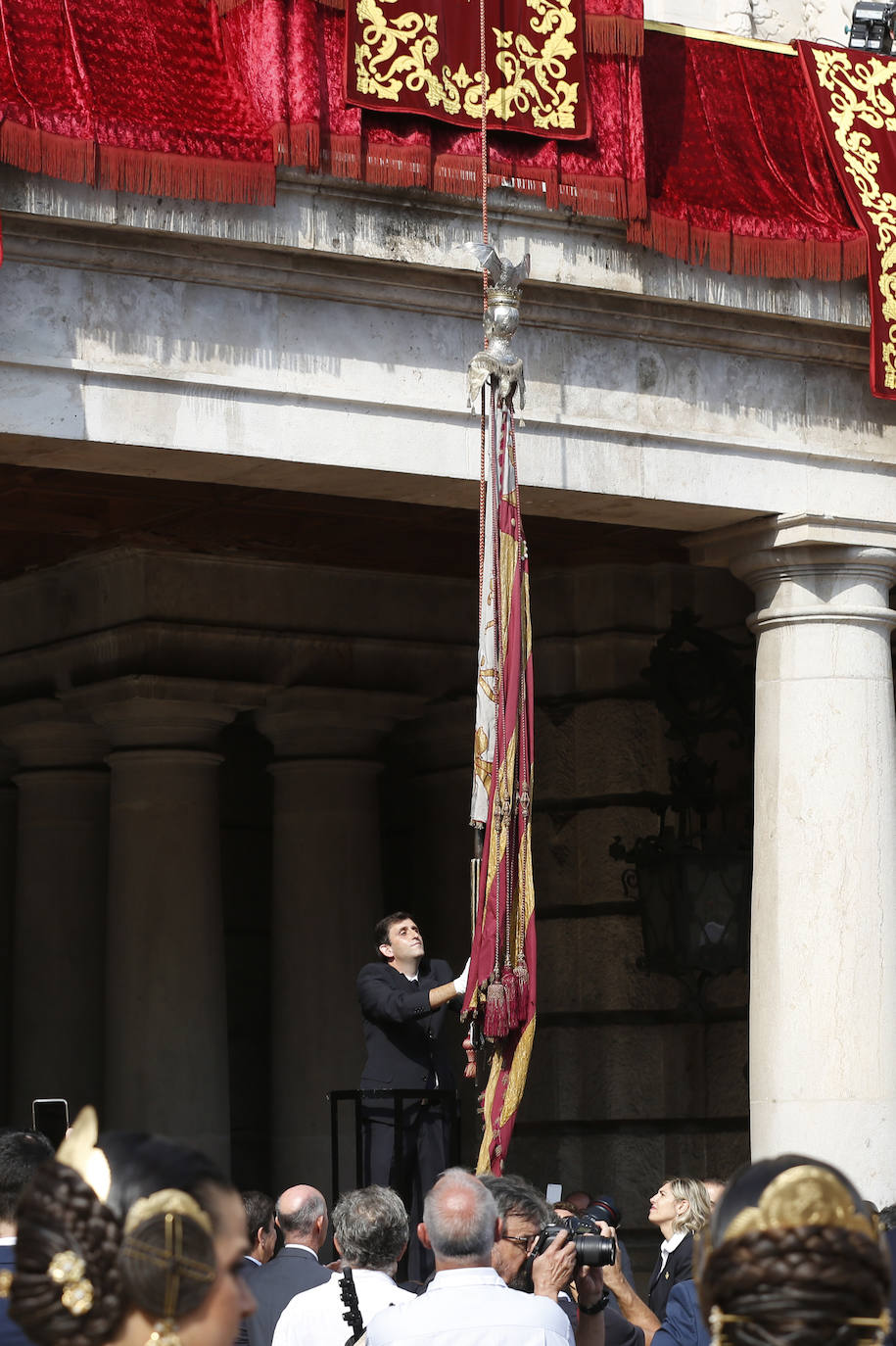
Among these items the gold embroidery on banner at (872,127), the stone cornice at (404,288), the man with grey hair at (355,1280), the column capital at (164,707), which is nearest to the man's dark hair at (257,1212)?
the man with grey hair at (355,1280)

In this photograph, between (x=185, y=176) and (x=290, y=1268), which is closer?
(x=290, y=1268)

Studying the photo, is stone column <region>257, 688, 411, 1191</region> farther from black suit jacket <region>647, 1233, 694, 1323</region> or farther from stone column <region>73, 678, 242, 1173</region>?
black suit jacket <region>647, 1233, 694, 1323</region>

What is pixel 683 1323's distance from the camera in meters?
6.68

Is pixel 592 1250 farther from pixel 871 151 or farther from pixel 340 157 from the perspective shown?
pixel 871 151

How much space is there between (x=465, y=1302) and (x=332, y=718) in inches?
384

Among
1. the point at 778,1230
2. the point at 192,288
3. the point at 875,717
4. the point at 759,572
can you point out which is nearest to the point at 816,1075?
the point at 875,717

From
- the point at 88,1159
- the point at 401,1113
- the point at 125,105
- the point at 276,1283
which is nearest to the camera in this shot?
the point at 88,1159

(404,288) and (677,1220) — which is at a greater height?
(404,288)

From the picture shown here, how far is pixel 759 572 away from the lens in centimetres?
1089

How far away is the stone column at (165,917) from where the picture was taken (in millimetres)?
13766

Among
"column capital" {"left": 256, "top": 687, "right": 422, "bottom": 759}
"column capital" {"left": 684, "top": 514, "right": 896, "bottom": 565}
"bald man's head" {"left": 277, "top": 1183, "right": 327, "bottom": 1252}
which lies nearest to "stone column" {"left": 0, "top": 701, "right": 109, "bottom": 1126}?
"column capital" {"left": 256, "top": 687, "right": 422, "bottom": 759}

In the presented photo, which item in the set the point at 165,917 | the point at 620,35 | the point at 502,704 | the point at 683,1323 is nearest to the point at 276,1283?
the point at 683,1323

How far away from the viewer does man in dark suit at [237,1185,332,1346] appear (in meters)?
6.72

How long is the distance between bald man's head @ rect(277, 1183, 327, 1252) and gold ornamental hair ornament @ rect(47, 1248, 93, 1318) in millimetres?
4240
